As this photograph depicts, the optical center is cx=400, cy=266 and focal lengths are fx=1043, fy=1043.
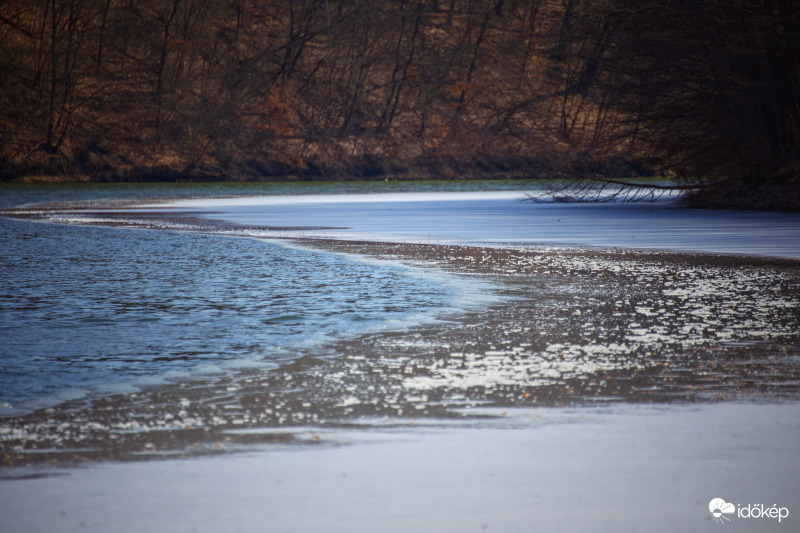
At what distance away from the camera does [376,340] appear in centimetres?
605

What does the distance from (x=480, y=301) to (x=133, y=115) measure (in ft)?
165

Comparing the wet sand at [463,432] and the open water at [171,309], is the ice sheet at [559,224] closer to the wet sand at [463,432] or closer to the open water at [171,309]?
the open water at [171,309]

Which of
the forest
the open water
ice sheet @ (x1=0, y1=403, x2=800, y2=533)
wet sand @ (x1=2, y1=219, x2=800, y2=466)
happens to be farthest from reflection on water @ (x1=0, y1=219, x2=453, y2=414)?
the forest

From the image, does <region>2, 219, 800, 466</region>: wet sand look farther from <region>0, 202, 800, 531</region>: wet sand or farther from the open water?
the open water

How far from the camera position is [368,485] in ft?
10.5

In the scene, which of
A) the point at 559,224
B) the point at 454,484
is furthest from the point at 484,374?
the point at 559,224

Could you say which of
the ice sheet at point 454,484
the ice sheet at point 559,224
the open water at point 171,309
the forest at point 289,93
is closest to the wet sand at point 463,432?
the ice sheet at point 454,484

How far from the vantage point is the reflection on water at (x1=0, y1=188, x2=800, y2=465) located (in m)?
4.13

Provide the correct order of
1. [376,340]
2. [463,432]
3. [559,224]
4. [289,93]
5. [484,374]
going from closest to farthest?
[463,432] < [484,374] < [376,340] < [559,224] < [289,93]

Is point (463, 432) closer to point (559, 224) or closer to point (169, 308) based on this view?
point (169, 308)

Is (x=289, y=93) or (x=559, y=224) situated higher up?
(x=289, y=93)

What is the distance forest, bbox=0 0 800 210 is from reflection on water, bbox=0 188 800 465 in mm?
39114

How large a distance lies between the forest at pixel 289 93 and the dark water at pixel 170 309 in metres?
38.3

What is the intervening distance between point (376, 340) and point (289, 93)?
5370 cm
